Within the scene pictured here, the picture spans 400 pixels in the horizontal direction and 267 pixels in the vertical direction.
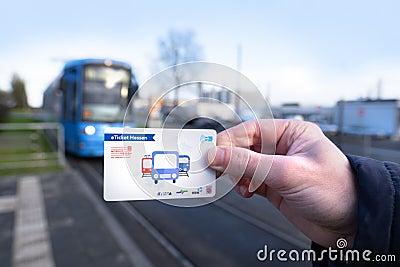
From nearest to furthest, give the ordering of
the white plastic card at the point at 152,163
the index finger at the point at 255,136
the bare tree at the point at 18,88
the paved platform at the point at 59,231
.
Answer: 1. the white plastic card at the point at 152,163
2. the index finger at the point at 255,136
3. the paved platform at the point at 59,231
4. the bare tree at the point at 18,88

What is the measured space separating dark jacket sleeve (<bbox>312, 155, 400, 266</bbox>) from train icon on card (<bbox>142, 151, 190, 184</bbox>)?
0.66 m

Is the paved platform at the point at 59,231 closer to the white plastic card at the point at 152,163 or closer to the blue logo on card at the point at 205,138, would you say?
the white plastic card at the point at 152,163

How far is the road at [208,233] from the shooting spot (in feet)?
7.91

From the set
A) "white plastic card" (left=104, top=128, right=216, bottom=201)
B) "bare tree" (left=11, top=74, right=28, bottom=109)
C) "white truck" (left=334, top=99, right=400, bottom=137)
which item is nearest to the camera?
"white plastic card" (left=104, top=128, right=216, bottom=201)

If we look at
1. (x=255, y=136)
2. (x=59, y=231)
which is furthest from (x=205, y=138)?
(x=59, y=231)

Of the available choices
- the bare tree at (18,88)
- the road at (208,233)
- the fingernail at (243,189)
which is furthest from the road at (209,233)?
the bare tree at (18,88)

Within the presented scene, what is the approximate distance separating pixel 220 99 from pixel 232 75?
0.10 meters

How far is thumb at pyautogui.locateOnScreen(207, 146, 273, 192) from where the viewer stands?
2.65ft

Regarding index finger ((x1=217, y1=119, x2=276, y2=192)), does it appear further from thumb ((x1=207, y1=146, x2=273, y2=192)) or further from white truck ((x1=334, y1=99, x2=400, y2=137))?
white truck ((x1=334, y1=99, x2=400, y2=137))

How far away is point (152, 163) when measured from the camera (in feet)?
2.44

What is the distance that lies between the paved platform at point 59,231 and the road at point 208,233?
0.17 meters

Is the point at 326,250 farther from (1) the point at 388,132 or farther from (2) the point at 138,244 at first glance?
(1) the point at 388,132

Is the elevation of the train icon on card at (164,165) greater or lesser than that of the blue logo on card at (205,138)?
lesser

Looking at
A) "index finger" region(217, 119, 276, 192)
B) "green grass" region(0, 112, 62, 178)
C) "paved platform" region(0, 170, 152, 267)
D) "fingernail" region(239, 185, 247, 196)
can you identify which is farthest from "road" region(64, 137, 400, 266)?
"green grass" region(0, 112, 62, 178)
